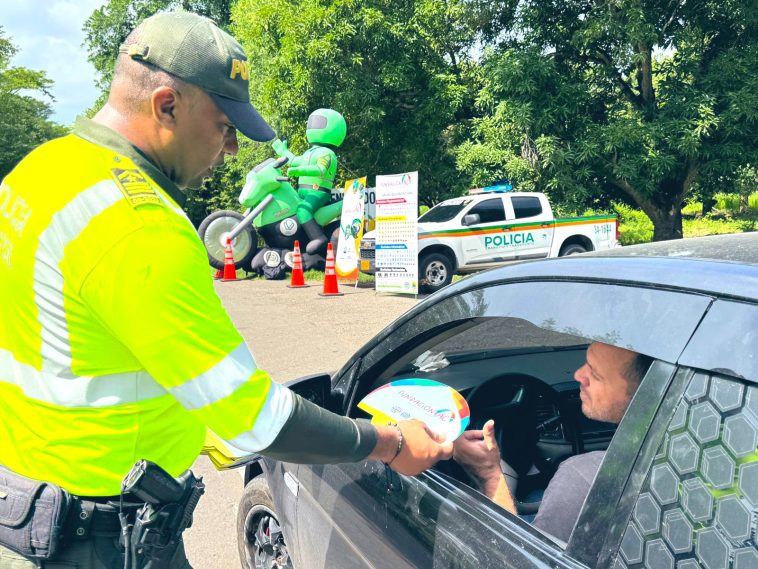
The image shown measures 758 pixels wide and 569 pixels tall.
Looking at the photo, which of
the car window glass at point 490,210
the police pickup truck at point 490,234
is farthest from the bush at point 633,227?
the car window glass at point 490,210

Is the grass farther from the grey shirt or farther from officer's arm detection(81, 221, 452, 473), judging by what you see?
officer's arm detection(81, 221, 452, 473)

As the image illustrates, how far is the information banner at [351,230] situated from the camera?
13.2 meters

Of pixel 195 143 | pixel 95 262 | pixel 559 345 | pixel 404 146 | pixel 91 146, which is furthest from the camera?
pixel 404 146

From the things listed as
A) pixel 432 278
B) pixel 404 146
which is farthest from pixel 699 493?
pixel 404 146

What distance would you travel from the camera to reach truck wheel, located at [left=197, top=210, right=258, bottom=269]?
1512 cm

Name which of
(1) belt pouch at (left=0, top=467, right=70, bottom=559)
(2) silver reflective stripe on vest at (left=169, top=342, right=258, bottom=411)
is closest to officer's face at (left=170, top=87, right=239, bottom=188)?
(2) silver reflective stripe on vest at (left=169, top=342, right=258, bottom=411)

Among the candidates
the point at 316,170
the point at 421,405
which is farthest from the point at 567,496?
the point at 316,170

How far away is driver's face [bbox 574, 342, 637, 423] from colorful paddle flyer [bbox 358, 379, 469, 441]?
36cm

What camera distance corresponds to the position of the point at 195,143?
156 centimetres

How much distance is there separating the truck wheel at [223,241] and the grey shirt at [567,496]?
45.7 feet

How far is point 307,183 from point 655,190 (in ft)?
27.0

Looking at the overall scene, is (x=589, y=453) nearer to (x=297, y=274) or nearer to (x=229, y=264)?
(x=297, y=274)

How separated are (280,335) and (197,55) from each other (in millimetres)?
7432

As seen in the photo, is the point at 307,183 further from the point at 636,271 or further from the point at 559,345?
the point at 636,271
